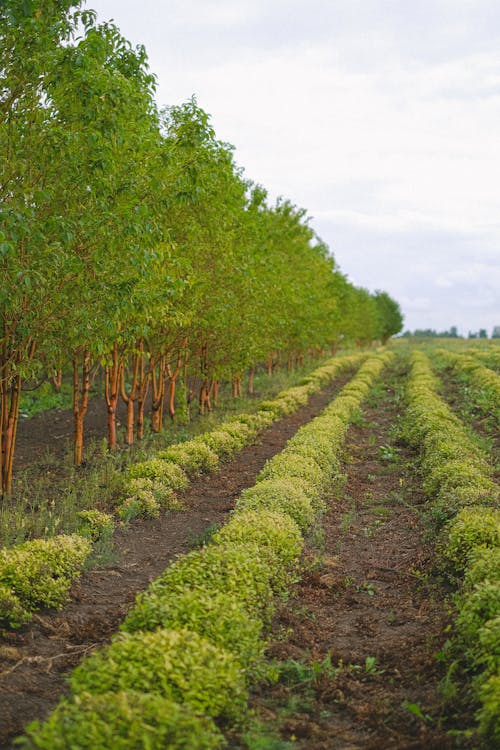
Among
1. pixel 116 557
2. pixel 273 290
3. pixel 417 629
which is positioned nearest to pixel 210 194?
pixel 273 290

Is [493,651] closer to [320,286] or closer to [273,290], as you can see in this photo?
[273,290]

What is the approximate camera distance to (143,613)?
4.47 meters

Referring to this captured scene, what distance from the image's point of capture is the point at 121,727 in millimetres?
3146

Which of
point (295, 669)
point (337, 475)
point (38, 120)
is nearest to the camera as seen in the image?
point (295, 669)

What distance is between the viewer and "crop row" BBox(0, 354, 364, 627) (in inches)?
223

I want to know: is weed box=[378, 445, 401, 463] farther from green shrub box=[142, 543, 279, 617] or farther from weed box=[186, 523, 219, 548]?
green shrub box=[142, 543, 279, 617]

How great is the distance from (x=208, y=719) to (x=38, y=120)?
7191 millimetres

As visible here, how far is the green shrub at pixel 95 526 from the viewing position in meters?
7.49

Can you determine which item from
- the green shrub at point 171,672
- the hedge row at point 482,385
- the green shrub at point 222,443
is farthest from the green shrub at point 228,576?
the hedge row at point 482,385

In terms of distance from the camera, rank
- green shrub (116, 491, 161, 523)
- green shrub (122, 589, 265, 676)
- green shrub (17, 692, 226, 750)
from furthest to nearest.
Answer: green shrub (116, 491, 161, 523), green shrub (122, 589, 265, 676), green shrub (17, 692, 226, 750)

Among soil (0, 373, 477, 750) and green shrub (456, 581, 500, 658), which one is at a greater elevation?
green shrub (456, 581, 500, 658)

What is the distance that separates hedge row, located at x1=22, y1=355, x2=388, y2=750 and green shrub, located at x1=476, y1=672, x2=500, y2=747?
142 centimetres

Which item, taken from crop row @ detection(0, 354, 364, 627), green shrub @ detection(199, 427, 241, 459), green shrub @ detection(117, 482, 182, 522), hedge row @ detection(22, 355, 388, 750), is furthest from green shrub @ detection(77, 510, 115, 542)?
green shrub @ detection(199, 427, 241, 459)

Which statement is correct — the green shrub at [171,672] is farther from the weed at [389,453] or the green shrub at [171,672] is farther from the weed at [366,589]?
the weed at [389,453]
